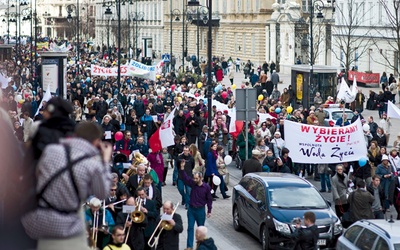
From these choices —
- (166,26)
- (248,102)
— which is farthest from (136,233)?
(166,26)

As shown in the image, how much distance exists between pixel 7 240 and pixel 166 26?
108190mm

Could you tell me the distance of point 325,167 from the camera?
891 inches

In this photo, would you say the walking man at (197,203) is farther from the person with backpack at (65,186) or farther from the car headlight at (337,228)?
the person with backpack at (65,186)

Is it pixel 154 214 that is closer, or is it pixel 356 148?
pixel 154 214

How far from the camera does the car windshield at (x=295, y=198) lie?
1680 centimetres

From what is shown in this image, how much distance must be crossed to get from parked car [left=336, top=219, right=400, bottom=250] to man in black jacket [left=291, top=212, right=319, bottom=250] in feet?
1.16

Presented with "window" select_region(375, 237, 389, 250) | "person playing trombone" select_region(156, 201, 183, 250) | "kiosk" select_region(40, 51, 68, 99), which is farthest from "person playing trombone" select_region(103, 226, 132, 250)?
"kiosk" select_region(40, 51, 68, 99)

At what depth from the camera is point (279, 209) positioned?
1664cm

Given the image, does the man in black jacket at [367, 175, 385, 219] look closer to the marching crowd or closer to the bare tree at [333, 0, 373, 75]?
the marching crowd

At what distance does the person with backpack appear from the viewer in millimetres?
5199

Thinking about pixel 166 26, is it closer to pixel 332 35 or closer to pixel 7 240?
pixel 332 35

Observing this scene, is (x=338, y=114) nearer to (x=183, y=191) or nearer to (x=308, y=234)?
(x=183, y=191)

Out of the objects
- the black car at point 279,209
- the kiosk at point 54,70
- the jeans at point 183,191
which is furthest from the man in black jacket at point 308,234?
the kiosk at point 54,70

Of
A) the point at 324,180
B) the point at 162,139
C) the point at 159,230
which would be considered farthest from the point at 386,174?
the point at 159,230
